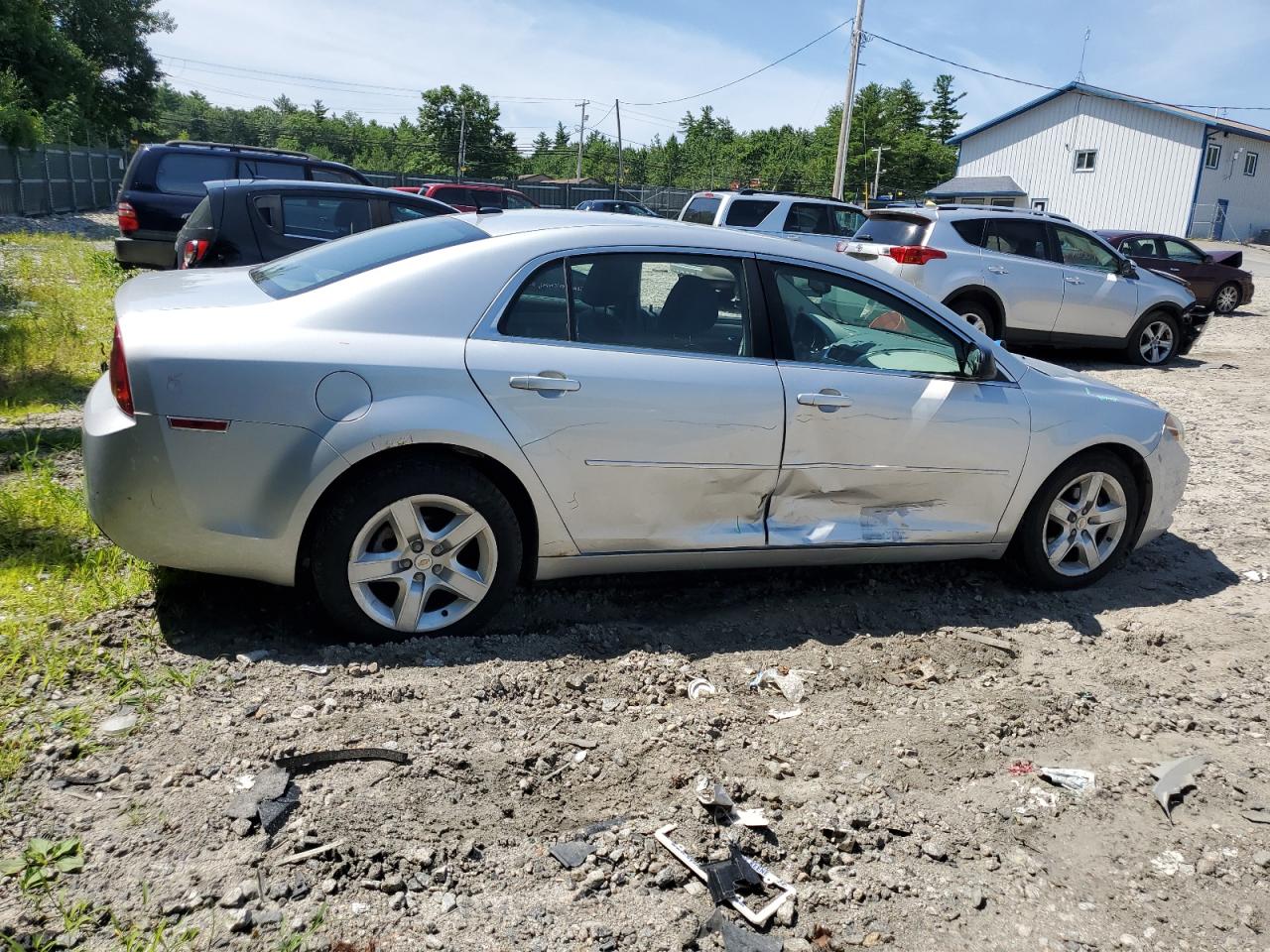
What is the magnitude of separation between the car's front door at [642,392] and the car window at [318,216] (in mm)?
5729

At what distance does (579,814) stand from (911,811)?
1037mm

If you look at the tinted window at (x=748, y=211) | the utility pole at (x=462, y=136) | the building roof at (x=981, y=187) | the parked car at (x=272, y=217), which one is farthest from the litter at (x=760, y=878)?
the utility pole at (x=462, y=136)

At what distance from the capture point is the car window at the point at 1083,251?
1177 centimetres

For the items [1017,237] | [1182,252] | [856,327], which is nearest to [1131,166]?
[1182,252]

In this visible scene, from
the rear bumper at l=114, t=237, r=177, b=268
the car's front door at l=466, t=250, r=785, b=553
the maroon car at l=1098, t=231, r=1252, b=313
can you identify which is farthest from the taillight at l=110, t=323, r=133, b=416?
the maroon car at l=1098, t=231, r=1252, b=313

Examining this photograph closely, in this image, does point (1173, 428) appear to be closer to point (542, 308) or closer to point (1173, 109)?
point (542, 308)

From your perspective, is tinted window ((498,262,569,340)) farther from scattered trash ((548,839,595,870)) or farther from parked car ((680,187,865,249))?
parked car ((680,187,865,249))

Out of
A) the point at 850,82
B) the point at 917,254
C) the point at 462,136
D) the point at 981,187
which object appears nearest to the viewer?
the point at 917,254

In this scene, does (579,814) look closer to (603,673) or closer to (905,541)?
(603,673)

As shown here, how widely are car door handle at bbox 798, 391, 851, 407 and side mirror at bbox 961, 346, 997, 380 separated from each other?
71 cm

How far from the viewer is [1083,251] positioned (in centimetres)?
1189

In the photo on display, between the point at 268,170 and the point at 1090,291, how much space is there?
35.2 ft

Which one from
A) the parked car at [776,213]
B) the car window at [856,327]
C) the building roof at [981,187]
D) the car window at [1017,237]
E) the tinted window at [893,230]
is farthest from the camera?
the building roof at [981,187]

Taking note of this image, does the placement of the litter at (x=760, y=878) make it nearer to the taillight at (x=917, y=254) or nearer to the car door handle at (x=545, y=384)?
the car door handle at (x=545, y=384)
